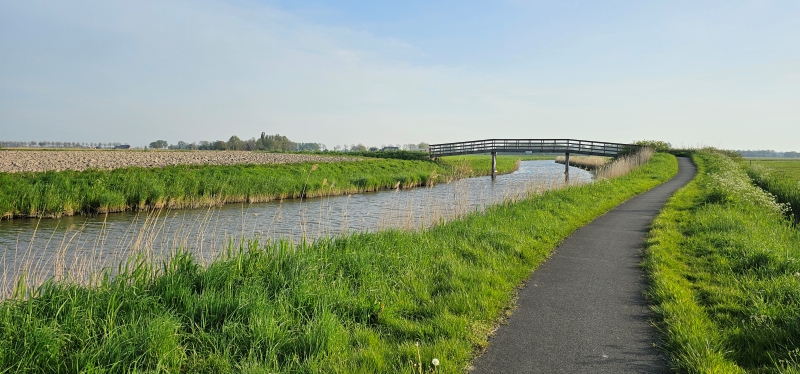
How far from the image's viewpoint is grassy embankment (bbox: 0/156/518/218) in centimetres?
1892

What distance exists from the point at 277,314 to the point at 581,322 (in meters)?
3.52

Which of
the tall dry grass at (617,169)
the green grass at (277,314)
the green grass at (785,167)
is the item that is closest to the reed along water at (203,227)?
the green grass at (277,314)

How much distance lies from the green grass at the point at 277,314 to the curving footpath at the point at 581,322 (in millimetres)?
312

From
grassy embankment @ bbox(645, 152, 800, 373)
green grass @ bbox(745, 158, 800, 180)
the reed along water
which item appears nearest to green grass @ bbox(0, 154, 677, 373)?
grassy embankment @ bbox(645, 152, 800, 373)

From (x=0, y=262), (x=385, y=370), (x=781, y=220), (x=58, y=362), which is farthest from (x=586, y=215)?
(x=0, y=262)

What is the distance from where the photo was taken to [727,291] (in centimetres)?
683

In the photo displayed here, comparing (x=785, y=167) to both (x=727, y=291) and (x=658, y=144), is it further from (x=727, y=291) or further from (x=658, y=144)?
(x=727, y=291)

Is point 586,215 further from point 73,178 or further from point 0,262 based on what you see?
point 73,178

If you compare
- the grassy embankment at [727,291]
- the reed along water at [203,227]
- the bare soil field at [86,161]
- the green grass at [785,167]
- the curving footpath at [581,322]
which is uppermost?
the bare soil field at [86,161]

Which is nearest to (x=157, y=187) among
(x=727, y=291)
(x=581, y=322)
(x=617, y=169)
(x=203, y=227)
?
(x=203, y=227)

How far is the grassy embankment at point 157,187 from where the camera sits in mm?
18922

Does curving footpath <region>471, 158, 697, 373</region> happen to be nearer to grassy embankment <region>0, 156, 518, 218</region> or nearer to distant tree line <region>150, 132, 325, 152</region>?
grassy embankment <region>0, 156, 518, 218</region>

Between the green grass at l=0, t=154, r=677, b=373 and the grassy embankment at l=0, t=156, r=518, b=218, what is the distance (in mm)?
6439

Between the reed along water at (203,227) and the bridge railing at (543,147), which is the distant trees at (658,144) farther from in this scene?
the reed along water at (203,227)
